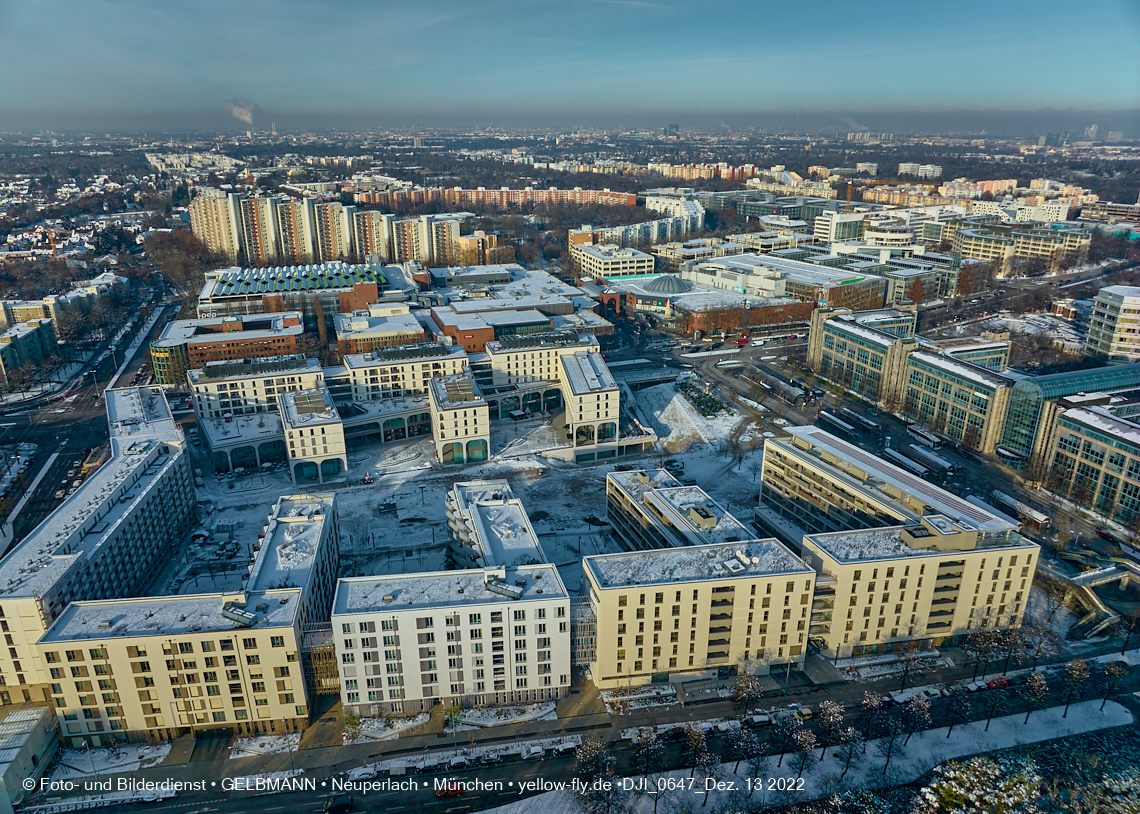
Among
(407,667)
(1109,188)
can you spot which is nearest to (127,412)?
(407,667)

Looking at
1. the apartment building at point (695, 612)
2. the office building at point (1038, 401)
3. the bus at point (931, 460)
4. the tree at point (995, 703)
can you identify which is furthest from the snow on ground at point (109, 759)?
the office building at point (1038, 401)

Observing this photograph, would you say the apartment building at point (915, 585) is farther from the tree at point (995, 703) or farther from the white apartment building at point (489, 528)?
the white apartment building at point (489, 528)

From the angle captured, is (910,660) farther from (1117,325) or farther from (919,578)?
(1117,325)

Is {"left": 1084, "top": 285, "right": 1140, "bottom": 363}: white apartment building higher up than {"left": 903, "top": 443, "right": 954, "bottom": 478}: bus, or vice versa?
{"left": 1084, "top": 285, "right": 1140, "bottom": 363}: white apartment building

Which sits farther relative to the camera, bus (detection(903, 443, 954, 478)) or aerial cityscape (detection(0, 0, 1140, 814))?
bus (detection(903, 443, 954, 478))

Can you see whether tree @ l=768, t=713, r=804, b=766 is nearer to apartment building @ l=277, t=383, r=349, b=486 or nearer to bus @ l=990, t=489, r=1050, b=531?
bus @ l=990, t=489, r=1050, b=531

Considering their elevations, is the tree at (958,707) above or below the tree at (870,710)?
below

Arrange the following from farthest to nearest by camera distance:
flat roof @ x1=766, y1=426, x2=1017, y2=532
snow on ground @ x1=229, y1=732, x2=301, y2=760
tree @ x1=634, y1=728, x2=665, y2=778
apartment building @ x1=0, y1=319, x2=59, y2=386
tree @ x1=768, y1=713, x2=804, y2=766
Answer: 1. apartment building @ x1=0, y1=319, x2=59, y2=386
2. flat roof @ x1=766, y1=426, x2=1017, y2=532
3. tree @ x1=768, y1=713, x2=804, y2=766
4. snow on ground @ x1=229, y1=732, x2=301, y2=760
5. tree @ x1=634, y1=728, x2=665, y2=778

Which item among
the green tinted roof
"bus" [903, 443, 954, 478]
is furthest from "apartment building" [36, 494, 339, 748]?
the green tinted roof
